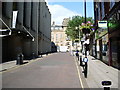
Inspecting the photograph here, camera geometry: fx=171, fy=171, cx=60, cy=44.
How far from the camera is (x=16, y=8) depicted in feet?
99.2

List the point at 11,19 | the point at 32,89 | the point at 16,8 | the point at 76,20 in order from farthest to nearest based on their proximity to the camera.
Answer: the point at 76,20
the point at 16,8
the point at 11,19
the point at 32,89

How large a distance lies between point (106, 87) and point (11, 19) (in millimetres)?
23590

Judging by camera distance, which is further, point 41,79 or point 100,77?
point 100,77

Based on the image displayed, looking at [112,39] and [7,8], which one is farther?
[7,8]

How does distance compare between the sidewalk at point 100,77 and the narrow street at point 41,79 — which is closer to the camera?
the narrow street at point 41,79

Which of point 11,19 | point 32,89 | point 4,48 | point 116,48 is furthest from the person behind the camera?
point 11,19

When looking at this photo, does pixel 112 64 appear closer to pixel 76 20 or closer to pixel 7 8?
pixel 7 8

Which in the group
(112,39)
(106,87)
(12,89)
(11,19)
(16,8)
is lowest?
(12,89)

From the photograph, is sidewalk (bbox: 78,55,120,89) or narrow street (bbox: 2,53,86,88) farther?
sidewalk (bbox: 78,55,120,89)

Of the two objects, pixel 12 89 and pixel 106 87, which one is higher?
pixel 106 87

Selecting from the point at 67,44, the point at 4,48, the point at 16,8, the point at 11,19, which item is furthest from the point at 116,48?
the point at 67,44

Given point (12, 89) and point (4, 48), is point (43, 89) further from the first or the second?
point (4, 48)

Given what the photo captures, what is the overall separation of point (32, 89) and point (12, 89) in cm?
92

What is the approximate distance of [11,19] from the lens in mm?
25703
